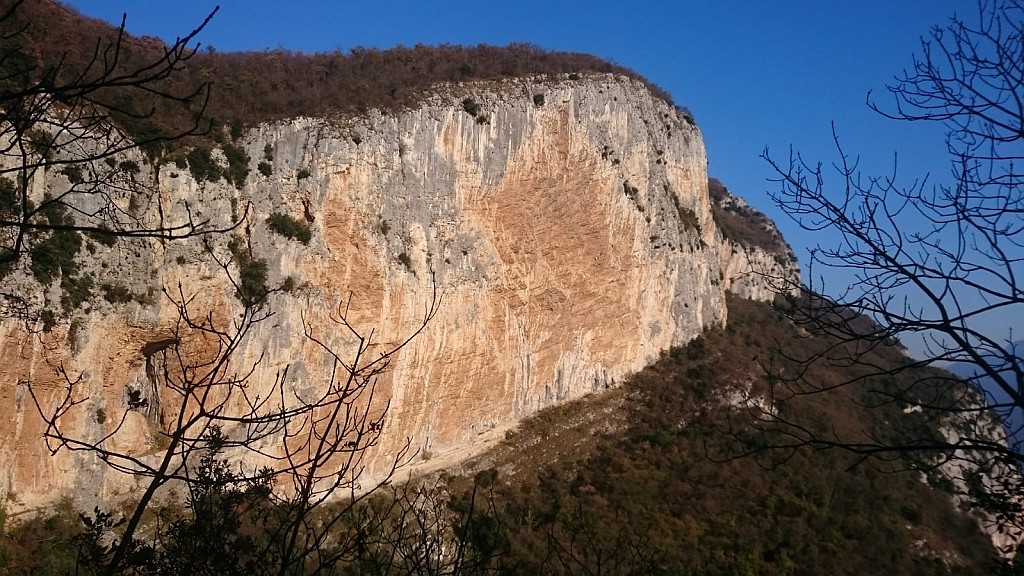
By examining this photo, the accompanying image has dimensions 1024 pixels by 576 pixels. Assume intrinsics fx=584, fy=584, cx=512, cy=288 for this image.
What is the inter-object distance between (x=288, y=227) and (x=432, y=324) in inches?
185

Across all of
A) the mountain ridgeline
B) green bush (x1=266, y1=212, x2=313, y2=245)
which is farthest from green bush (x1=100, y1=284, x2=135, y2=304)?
green bush (x1=266, y1=212, x2=313, y2=245)

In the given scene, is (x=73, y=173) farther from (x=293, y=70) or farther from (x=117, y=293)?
(x=293, y=70)

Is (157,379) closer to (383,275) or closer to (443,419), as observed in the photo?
(383,275)

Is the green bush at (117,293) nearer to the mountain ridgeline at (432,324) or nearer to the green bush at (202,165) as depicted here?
the mountain ridgeline at (432,324)

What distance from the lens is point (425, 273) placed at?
1697 cm

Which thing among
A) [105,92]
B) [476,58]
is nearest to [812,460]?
[476,58]

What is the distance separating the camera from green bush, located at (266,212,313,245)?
14.8m

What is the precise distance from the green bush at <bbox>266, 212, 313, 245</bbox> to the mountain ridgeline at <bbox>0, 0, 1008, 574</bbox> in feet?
0.24

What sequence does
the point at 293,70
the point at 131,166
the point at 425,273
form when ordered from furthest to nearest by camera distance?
1. the point at 293,70
2. the point at 425,273
3. the point at 131,166

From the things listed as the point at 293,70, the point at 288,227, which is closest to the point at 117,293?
the point at 288,227

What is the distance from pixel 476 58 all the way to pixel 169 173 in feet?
44.1

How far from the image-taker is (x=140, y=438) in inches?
505

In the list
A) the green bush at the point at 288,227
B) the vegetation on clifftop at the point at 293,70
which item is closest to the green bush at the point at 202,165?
the vegetation on clifftop at the point at 293,70

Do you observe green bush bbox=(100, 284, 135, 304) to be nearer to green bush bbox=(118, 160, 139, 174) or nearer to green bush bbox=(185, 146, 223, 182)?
green bush bbox=(118, 160, 139, 174)
